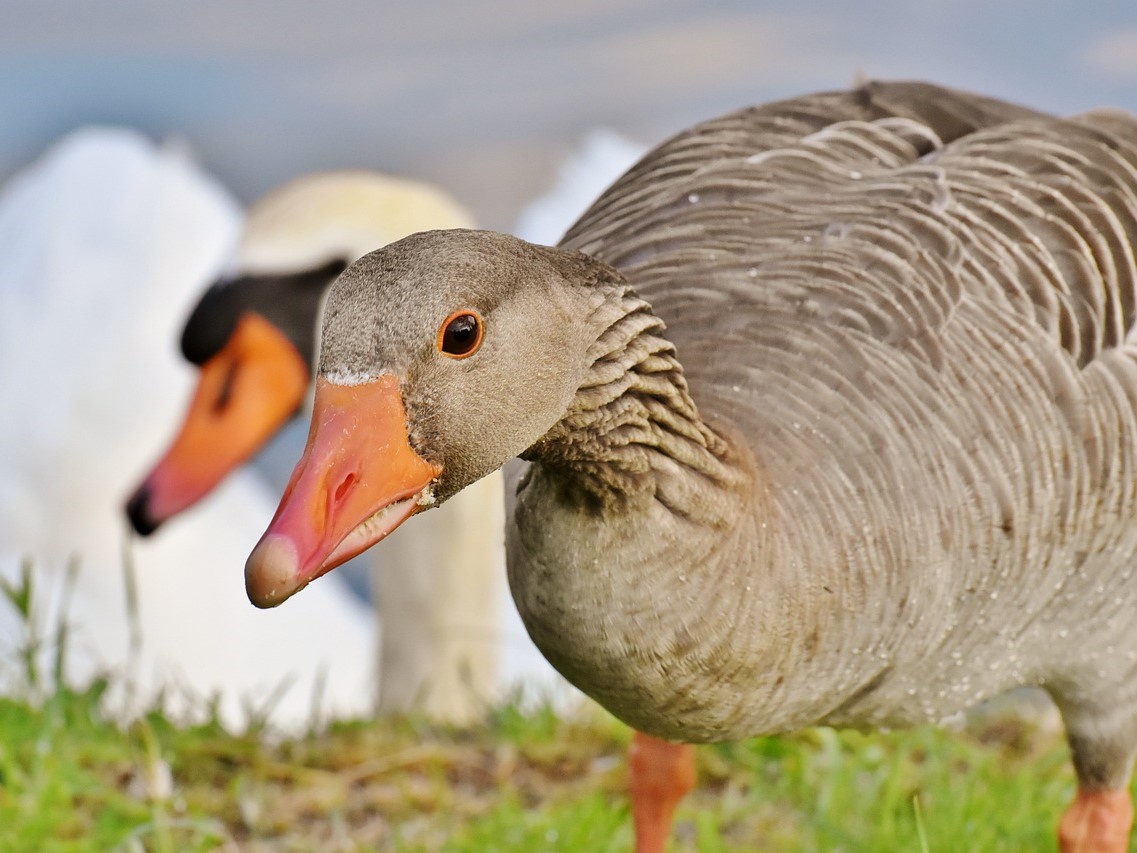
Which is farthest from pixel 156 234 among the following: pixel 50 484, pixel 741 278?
pixel 741 278

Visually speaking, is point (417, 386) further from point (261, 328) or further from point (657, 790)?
point (261, 328)

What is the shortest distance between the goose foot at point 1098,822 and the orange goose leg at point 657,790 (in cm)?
79

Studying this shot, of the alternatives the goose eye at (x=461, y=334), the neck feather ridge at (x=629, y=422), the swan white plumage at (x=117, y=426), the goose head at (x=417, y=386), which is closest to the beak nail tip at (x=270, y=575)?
the goose head at (x=417, y=386)

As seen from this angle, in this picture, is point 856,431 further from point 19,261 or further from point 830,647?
point 19,261

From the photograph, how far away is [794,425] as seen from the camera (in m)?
2.73

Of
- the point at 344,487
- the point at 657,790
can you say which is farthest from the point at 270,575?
the point at 657,790

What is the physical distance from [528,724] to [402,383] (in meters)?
2.33

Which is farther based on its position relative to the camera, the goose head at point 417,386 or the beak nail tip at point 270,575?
the goose head at point 417,386

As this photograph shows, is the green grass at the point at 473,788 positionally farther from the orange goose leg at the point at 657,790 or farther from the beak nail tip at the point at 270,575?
the beak nail tip at the point at 270,575

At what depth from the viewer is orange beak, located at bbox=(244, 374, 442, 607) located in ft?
7.05

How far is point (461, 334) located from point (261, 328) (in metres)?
3.42

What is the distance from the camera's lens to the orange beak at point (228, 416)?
17.5ft

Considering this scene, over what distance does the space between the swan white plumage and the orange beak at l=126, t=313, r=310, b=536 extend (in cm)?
192

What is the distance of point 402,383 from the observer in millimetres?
2215
